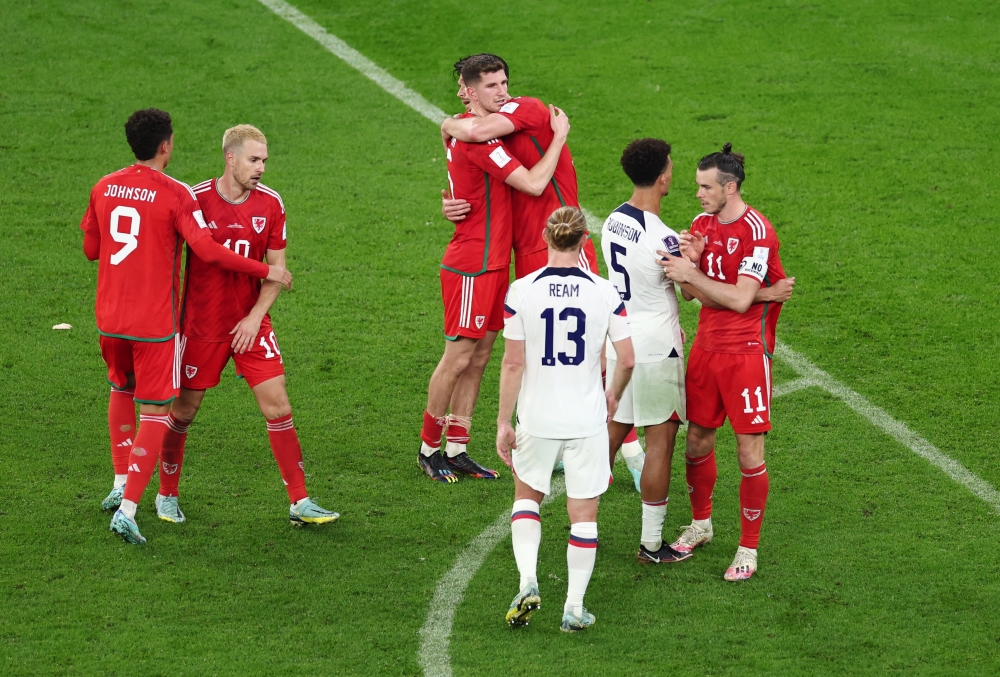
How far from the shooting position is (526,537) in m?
5.68

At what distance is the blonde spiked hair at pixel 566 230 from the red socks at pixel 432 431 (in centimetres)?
219

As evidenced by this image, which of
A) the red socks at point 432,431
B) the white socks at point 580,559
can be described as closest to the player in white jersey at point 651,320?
the white socks at point 580,559

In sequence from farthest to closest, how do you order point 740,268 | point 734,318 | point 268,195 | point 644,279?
point 268,195 → point 644,279 → point 734,318 → point 740,268

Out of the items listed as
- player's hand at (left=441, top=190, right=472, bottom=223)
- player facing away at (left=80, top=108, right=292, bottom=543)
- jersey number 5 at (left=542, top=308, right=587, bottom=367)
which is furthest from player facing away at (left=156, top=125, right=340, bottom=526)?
jersey number 5 at (left=542, top=308, right=587, bottom=367)

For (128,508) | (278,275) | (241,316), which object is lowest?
(128,508)

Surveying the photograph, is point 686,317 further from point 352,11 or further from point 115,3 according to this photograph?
point 115,3

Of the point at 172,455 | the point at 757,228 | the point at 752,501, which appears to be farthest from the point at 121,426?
the point at 757,228

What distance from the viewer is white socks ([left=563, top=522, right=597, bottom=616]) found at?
5.62m

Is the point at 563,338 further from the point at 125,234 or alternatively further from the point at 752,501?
the point at 125,234

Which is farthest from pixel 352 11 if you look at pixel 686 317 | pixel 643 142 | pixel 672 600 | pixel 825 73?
pixel 672 600

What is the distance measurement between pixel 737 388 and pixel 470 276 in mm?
1986

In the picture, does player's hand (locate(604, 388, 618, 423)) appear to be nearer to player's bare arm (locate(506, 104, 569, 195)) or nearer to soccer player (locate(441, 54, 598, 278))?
soccer player (locate(441, 54, 598, 278))

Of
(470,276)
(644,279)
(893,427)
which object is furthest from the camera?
(893,427)

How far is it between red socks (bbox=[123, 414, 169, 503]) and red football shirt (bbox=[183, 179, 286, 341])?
53cm
